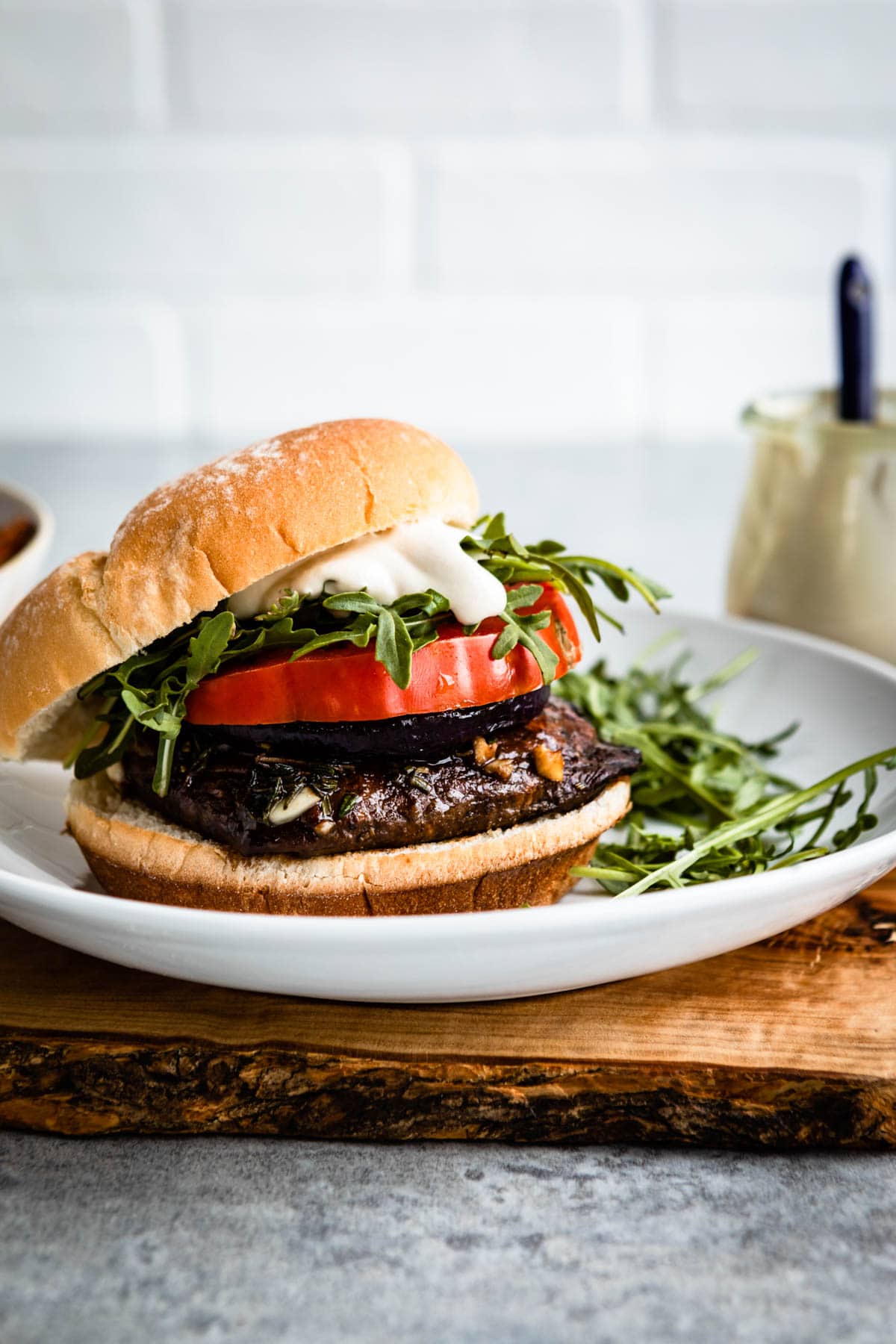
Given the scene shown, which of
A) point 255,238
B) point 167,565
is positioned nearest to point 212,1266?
point 167,565

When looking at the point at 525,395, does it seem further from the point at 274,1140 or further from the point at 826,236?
the point at 274,1140

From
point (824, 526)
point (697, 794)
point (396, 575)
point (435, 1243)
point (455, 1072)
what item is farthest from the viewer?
point (824, 526)

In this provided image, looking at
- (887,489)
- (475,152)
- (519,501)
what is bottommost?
(519,501)

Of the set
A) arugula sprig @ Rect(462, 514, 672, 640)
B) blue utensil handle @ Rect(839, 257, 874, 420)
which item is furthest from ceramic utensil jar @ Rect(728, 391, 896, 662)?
arugula sprig @ Rect(462, 514, 672, 640)

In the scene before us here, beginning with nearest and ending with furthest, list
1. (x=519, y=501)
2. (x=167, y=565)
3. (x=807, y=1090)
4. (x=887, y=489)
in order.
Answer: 1. (x=807, y=1090)
2. (x=167, y=565)
3. (x=887, y=489)
4. (x=519, y=501)

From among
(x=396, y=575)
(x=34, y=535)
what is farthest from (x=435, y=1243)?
(x=34, y=535)

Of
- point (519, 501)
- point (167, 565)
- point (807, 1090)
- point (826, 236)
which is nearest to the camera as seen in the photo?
point (807, 1090)

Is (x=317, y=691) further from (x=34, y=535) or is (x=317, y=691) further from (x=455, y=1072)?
(x=34, y=535)
